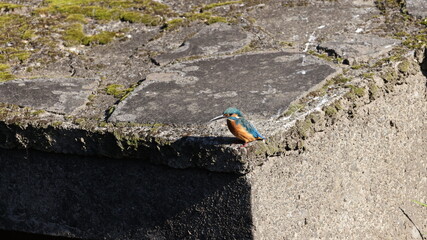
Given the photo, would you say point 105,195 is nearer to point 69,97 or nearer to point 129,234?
point 129,234

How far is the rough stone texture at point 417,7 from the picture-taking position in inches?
137

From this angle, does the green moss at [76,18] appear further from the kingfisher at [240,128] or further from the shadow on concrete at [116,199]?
the kingfisher at [240,128]

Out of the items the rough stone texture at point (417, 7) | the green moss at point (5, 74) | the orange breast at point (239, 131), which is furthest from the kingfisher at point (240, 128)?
the rough stone texture at point (417, 7)

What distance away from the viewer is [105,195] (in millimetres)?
2500

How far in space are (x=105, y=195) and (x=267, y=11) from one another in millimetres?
1842

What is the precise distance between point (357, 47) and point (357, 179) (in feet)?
Result: 2.45

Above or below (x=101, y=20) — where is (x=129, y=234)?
below

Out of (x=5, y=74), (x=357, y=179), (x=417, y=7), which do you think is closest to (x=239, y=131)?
(x=357, y=179)

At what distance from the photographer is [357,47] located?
9.96 feet

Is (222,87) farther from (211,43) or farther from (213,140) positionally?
(211,43)

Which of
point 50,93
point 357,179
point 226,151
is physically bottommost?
point 357,179

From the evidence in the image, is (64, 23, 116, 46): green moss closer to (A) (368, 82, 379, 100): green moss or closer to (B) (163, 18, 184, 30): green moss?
(B) (163, 18, 184, 30): green moss

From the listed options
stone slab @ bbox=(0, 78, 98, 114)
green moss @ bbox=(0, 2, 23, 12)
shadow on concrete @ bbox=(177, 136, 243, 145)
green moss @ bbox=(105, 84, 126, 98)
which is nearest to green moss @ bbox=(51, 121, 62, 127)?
stone slab @ bbox=(0, 78, 98, 114)

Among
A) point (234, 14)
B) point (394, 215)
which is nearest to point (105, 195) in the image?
point (394, 215)
